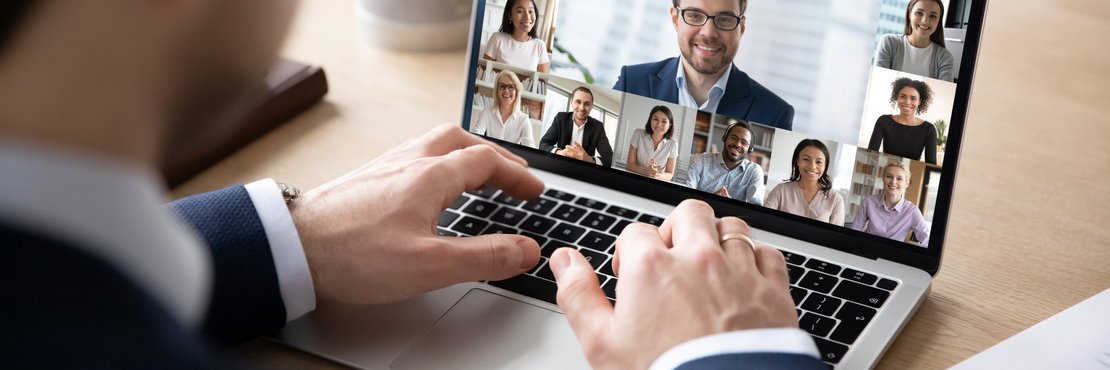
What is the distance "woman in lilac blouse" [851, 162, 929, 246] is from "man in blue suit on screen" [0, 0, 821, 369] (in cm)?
15

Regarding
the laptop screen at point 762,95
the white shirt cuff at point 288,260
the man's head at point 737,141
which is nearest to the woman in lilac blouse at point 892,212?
the laptop screen at point 762,95

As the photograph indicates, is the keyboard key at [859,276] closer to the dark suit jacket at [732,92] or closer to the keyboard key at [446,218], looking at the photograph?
the dark suit jacket at [732,92]

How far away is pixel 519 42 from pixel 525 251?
223mm

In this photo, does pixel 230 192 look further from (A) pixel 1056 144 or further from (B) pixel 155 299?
(A) pixel 1056 144

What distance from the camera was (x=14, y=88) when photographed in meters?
0.37

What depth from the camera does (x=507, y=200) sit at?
0.93 metres

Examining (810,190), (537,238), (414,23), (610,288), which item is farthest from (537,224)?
(414,23)

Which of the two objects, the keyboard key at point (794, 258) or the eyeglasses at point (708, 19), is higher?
the eyeglasses at point (708, 19)

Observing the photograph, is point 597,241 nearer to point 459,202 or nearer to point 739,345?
point 459,202

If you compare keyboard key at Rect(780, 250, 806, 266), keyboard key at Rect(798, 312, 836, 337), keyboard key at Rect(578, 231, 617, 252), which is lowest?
keyboard key at Rect(798, 312, 836, 337)

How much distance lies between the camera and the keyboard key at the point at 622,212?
0.90 meters

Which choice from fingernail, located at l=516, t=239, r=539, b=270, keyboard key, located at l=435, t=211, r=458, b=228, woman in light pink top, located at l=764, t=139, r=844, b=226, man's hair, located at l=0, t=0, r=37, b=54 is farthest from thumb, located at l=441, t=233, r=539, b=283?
man's hair, located at l=0, t=0, r=37, b=54

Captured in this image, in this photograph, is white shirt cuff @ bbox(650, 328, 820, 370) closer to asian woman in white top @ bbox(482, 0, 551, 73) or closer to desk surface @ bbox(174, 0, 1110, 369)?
desk surface @ bbox(174, 0, 1110, 369)

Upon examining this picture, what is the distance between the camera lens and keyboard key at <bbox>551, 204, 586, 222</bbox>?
90cm
